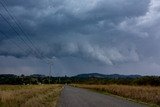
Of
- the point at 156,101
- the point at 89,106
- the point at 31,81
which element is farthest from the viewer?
the point at 31,81

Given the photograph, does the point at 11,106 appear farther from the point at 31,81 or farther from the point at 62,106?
the point at 31,81

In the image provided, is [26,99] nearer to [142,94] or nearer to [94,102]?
[94,102]

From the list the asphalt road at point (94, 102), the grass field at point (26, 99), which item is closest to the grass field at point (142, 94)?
the asphalt road at point (94, 102)

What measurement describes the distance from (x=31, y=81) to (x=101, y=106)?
158721mm

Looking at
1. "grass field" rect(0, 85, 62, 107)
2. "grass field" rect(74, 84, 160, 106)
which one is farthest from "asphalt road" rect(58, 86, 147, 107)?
"grass field" rect(74, 84, 160, 106)

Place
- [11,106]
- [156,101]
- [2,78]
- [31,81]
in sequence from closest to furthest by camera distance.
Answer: [11,106] < [156,101] < [2,78] < [31,81]

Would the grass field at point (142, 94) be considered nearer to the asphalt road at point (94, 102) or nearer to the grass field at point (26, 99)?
the asphalt road at point (94, 102)

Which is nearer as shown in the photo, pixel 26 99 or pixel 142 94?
pixel 26 99

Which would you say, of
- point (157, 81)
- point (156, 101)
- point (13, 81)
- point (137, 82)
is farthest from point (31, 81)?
point (156, 101)

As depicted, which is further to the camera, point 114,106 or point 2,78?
point 2,78

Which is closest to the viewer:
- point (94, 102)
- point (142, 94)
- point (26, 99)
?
point (94, 102)

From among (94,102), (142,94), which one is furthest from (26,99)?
(142,94)

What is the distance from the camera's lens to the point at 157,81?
123 m

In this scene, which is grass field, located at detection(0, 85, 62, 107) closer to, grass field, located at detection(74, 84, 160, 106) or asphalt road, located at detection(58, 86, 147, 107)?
asphalt road, located at detection(58, 86, 147, 107)
